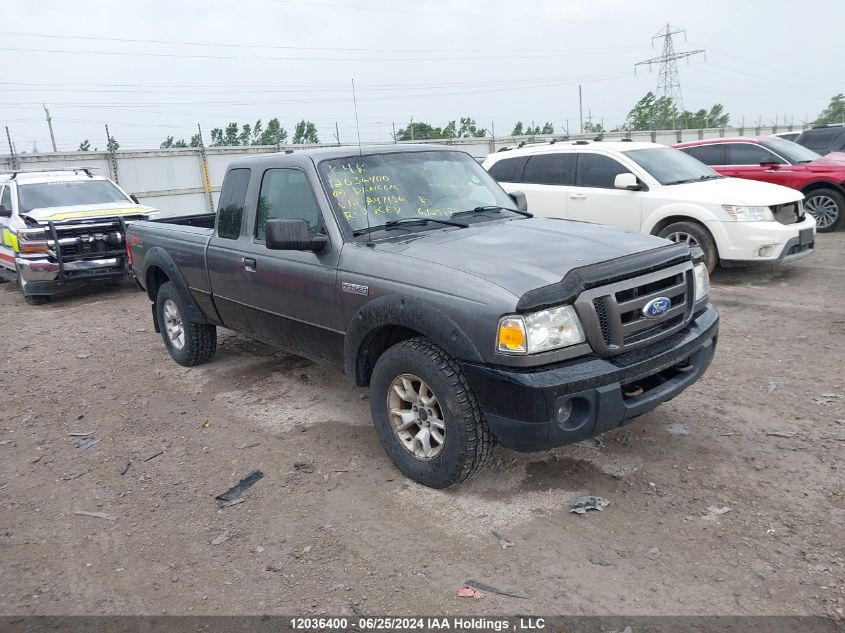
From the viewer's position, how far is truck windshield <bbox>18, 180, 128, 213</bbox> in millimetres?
10008

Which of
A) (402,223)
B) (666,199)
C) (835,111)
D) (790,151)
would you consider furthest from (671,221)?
(835,111)

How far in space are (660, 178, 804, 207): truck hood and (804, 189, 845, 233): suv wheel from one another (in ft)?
11.5

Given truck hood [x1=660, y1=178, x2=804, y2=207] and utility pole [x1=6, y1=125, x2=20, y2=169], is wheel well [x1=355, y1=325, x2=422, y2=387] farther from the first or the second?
utility pole [x1=6, y1=125, x2=20, y2=169]

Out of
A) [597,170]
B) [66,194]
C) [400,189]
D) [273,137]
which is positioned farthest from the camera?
[273,137]

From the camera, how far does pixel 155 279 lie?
6.34 m

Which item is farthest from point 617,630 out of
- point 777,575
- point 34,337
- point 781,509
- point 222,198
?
point 34,337

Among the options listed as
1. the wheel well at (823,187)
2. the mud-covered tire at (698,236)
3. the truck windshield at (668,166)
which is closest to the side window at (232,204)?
the mud-covered tire at (698,236)

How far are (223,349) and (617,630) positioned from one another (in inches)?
201

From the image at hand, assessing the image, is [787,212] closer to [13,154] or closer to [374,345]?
[374,345]

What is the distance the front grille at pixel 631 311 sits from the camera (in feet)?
10.3

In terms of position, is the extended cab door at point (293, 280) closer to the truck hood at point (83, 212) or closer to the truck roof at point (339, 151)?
the truck roof at point (339, 151)

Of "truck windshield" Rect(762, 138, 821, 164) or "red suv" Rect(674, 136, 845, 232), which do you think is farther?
"truck windshield" Rect(762, 138, 821, 164)

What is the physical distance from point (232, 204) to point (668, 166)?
20.1ft

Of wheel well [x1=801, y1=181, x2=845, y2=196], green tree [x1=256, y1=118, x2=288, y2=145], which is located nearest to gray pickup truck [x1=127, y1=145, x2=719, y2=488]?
wheel well [x1=801, y1=181, x2=845, y2=196]
